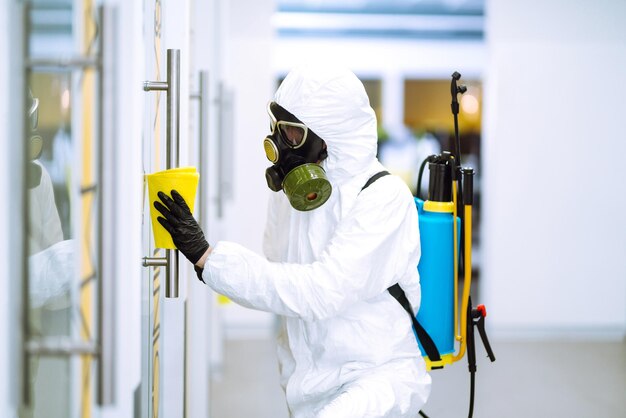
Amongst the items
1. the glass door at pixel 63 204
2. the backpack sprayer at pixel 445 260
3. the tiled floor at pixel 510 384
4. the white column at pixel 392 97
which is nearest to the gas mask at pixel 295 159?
the backpack sprayer at pixel 445 260

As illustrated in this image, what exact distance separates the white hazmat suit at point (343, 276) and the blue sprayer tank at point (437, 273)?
52 mm

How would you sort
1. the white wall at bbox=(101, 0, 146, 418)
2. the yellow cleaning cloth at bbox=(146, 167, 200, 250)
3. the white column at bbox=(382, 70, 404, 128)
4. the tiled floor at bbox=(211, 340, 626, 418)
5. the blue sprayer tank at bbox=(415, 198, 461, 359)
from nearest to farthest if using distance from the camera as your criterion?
the white wall at bbox=(101, 0, 146, 418), the yellow cleaning cloth at bbox=(146, 167, 200, 250), the blue sprayer tank at bbox=(415, 198, 461, 359), the tiled floor at bbox=(211, 340, 626, 418), the white column at bbox=(382, 70, 404, 128)

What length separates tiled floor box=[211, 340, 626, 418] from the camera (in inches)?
140

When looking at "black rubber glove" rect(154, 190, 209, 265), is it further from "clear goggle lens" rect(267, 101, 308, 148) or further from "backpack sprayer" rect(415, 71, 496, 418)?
"backpack sprayer" rect(415, 71, 496, 418)

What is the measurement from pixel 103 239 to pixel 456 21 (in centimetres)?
632

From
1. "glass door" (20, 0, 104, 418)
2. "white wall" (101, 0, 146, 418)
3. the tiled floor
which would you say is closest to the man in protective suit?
"glass door" (20, 0, 104, 418)

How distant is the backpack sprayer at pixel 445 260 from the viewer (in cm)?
201

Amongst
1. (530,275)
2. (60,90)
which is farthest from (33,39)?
(530,275)

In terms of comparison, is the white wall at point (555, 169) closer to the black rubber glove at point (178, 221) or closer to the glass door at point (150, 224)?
the glass door at point (150, 224)

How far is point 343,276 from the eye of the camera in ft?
5.88

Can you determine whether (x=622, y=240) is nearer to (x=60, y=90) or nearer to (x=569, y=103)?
(x=569, y=103)

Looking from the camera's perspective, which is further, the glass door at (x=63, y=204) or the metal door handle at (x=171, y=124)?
the metal door handle at (x=171, y=124)

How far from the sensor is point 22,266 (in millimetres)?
1193

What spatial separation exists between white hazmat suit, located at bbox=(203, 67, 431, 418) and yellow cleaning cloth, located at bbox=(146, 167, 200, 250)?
0.13m
